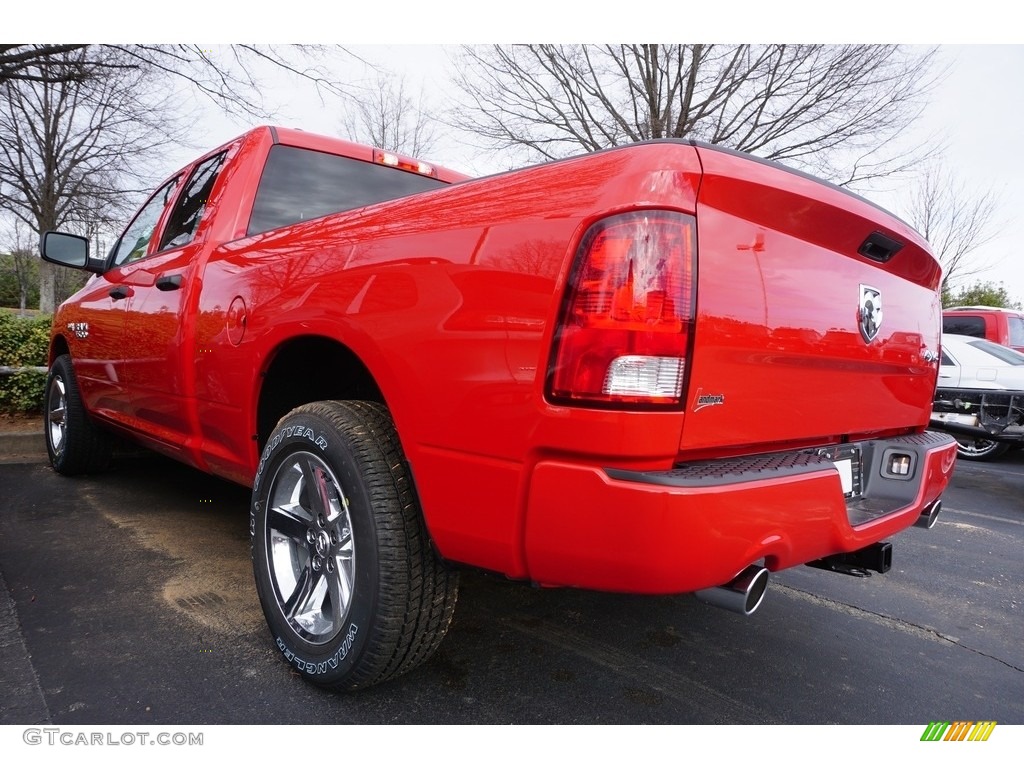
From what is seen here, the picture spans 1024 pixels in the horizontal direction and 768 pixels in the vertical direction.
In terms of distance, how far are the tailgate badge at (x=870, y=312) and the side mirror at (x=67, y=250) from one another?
159 inches

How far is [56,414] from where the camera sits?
4.50 meters

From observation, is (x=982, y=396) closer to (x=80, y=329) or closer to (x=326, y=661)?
(x=326, y=661)

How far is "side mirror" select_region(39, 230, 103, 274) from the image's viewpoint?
372 centimetres

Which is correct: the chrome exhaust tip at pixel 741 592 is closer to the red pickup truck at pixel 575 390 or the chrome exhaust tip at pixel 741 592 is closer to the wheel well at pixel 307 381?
the red pickup truck at pixel 575 390

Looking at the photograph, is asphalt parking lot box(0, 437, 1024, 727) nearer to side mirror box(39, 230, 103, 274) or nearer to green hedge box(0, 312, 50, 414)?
side mirror box(39, 230, 103, 274)

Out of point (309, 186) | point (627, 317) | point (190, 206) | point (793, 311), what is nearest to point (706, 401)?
point (627, 317)

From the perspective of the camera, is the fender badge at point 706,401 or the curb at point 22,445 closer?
the fender badge at point 706,401

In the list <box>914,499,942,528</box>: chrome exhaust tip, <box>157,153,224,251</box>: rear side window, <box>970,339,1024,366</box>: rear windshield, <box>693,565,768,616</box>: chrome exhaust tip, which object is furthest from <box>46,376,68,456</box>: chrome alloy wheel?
<box>970,339,1024,366</box>: rear windshield

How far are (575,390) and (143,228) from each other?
358 centimetres

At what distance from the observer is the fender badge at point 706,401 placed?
1425 millimetres

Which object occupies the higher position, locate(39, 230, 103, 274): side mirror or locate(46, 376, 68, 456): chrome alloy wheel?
locate(39, 230, 103, 274): side mirror

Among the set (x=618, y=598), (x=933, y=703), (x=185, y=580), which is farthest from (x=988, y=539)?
(x=185, y=580)

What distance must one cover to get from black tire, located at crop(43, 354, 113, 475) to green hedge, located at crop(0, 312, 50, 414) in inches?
62.4

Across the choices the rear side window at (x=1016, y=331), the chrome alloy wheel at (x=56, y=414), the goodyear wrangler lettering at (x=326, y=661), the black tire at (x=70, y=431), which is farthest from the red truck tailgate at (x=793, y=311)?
the rear side window at (x=1016, y=331)
